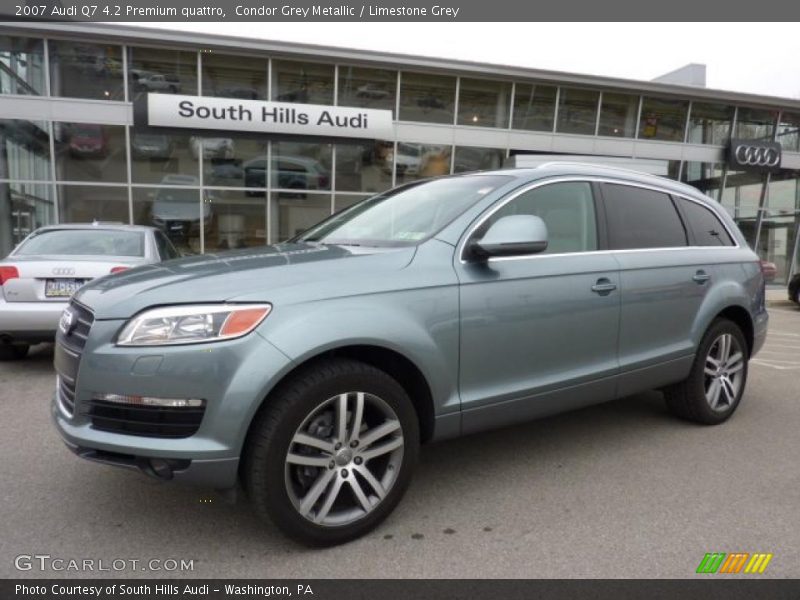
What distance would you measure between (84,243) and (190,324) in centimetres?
428

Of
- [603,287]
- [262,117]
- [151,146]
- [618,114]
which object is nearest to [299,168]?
[262,117]

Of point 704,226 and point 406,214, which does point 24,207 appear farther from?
point 704,226

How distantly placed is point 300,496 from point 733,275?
11.4 ft

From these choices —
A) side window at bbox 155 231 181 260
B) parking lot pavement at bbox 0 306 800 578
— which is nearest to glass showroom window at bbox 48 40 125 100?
side window at bbox 155 231 181 260

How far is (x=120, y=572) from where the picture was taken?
7.39 ft

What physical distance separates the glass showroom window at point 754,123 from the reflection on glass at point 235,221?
14165 millimetres

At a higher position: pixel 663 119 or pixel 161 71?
pixel 161 71

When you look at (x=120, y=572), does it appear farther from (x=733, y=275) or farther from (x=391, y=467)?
(x=733, y=275)

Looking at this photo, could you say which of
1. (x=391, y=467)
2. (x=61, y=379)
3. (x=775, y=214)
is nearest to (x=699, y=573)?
(x=391, y=467)

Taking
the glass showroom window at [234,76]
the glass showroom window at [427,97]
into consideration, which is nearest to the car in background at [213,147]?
the glass showroom window at [234,76]

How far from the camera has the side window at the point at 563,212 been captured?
316 cm

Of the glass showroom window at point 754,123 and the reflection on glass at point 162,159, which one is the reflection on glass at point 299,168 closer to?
the reflection on glass at point 162,159

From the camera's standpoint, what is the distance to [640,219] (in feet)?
12.2

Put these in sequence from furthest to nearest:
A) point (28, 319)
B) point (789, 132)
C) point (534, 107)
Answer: point (789, 132)
point (534, 107)
point (28, 319)
